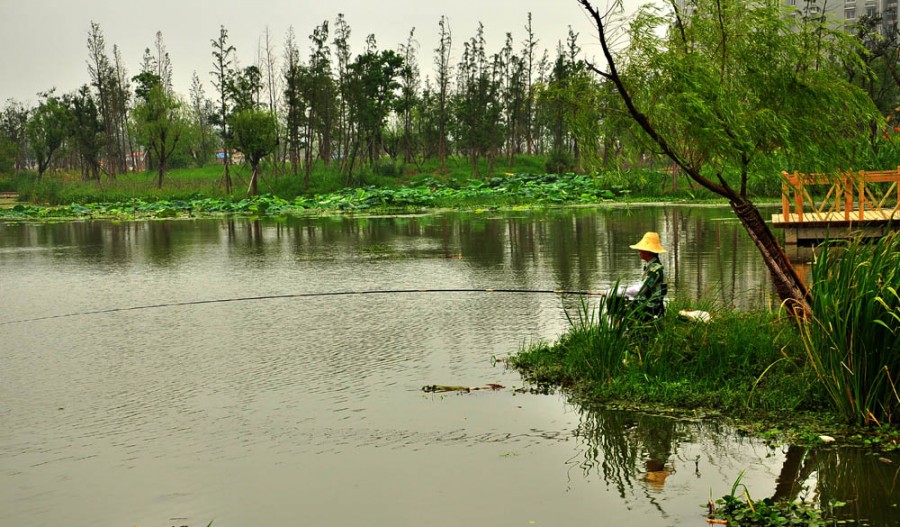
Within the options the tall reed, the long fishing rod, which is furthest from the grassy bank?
the long fishing rod

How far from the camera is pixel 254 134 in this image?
5697 centimetres

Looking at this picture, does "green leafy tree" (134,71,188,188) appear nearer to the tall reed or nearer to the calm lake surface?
the calm lake surface

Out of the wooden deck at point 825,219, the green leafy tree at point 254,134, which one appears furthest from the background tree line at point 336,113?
the wooden deck at point 825,219

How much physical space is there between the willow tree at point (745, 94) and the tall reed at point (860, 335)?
1.54 m

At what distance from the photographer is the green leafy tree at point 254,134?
187ft

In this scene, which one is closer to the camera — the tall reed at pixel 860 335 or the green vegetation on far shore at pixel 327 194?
the tall reed at pixel 860 335

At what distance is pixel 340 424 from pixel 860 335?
422 centimetres

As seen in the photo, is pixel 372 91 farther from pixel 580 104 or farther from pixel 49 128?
pixel 580 104

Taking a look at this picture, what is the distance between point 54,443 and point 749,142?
678cm

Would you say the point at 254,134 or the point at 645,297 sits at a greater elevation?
the point at 254,134

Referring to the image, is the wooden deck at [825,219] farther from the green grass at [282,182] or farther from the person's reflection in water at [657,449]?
the green grass at [282,182]

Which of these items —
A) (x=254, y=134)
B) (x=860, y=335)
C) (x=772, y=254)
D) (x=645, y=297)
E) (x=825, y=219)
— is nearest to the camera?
(x=860, y=335)

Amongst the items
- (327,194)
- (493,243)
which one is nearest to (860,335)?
(493,243)

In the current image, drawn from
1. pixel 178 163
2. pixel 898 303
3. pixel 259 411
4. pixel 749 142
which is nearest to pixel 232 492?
pixel 259 411
